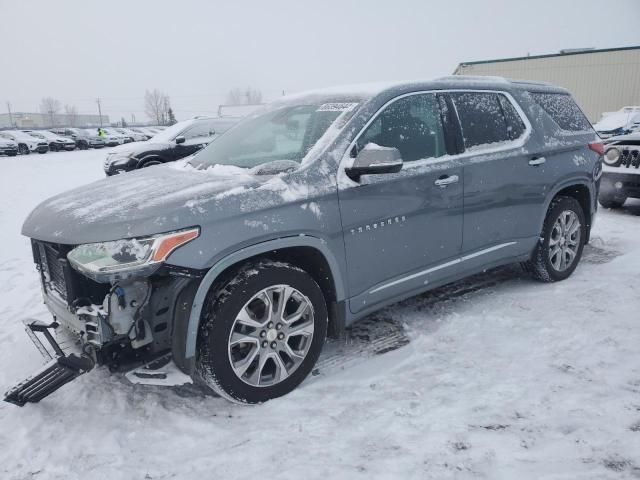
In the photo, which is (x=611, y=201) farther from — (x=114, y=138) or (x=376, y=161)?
(x=114, y=138)

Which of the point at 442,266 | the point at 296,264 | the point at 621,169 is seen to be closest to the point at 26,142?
the point at 621,169

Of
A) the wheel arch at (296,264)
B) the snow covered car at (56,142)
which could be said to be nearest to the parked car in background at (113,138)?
the snow covered car at (56,142)

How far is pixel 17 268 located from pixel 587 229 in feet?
19.8

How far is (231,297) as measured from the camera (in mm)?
2594

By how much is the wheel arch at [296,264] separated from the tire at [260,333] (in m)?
0.08

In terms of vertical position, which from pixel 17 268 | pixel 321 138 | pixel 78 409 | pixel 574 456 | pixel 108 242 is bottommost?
pixel 574 456

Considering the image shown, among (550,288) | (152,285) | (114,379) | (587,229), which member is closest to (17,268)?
(114,379)

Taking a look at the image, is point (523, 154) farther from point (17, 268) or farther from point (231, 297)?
point (17, 268)

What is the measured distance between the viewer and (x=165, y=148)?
35.8ft

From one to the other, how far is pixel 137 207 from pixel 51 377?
103 centimetres

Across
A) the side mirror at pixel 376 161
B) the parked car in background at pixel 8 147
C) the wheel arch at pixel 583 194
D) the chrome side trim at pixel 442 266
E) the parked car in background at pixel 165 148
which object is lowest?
the chrome side trim at pixel 442 266

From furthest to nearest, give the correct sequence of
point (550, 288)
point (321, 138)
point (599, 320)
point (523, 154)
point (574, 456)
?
point (550, 288)
point (523, 154)
point (599, 320)
point (321, 138)
point (574, 456)

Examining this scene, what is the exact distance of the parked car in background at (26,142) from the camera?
90.6 feet

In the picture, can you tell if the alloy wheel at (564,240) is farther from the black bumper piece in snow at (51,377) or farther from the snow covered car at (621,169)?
the black bumper piece in snow at (51,377)
